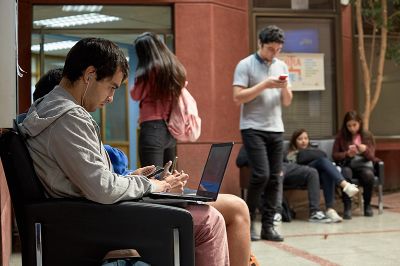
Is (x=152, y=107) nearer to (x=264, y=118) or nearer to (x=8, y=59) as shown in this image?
(x=264, y=118)

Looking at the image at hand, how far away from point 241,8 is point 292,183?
249 cm

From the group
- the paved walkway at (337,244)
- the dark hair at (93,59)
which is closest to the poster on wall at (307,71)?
the paved walkway at (337,244)

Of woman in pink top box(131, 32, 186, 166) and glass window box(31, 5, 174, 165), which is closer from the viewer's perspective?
woman in pink top box(131, 32, 186, 166)

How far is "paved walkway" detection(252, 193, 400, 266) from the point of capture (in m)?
4.19

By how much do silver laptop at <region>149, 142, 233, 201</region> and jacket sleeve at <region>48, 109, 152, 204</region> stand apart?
28 cm

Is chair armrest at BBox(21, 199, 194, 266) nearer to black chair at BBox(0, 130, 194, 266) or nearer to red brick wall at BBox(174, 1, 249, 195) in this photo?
black chair at BBox(0, 130, 194, 266)

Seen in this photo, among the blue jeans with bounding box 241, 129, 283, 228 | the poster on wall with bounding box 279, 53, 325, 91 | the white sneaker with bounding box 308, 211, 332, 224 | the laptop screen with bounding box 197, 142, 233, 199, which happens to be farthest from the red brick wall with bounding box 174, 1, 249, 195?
the laptop screen with bounding box 197, 142, 233, 199

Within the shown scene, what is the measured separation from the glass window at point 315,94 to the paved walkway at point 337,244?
6.34ft

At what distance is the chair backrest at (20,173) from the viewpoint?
2.10m

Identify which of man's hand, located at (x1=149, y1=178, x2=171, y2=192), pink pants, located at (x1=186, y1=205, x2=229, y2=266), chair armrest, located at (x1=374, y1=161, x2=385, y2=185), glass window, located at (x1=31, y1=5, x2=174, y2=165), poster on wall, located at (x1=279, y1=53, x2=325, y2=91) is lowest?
chair armrest, located at (x1=374, y1=161, x2=385, y2=185)

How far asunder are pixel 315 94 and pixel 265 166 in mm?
3640

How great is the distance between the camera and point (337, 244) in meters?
4.87

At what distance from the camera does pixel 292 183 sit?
6.55 meters

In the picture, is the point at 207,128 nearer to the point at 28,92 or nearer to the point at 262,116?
the point at 28,92
